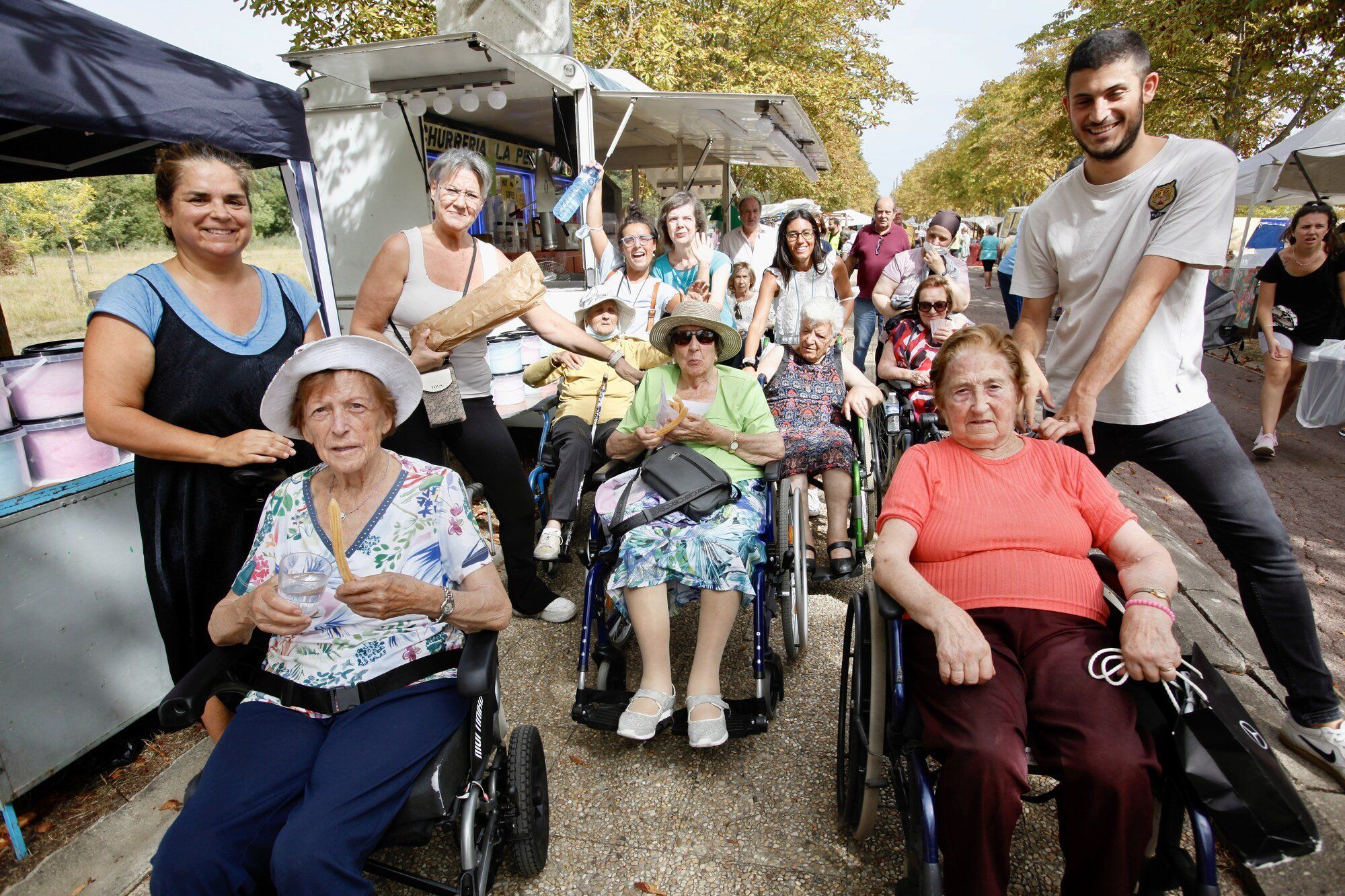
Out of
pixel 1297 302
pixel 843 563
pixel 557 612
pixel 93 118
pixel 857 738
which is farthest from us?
Result: pixel 1297 302

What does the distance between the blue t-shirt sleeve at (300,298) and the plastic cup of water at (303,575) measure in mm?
1072

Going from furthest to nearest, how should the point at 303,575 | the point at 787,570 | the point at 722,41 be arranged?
the point at 722,41, the point at 787,570, the point at 303,575

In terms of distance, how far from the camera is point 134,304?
1.84 m

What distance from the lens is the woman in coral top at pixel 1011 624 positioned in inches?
58.2

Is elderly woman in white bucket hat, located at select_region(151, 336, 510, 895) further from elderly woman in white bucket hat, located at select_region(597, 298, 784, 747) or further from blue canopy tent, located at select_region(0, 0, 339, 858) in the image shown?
blue canopy tent, located at select_region(0, 0, 339, 858)

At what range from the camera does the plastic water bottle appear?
14.0ft

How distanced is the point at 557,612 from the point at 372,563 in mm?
1683

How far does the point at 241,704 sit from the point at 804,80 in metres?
15.1

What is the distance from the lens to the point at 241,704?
1758 mm

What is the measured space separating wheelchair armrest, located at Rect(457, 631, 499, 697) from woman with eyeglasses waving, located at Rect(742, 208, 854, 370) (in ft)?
10.4

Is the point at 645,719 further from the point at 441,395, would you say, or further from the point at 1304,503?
the point at 1304,503

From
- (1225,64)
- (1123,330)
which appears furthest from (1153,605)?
(1225,64)

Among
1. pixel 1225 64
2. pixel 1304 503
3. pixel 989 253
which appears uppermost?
pixel 1225 64

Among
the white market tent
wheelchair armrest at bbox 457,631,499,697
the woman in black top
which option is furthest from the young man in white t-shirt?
the white market tent
